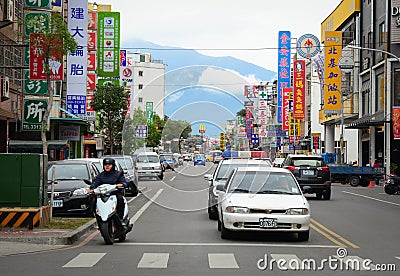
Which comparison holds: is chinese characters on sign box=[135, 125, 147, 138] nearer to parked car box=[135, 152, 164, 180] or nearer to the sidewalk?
parked car box=[135, 152, 164, 180]

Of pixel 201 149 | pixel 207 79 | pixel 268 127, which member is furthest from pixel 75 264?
pixel 268 127

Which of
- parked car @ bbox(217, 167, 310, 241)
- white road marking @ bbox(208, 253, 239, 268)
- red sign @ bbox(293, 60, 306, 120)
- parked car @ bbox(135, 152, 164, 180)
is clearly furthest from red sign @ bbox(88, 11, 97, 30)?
white road marking @ bbox(208, 253, 239, 268)

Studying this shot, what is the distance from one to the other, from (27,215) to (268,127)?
282 feet

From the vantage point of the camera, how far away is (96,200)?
13.2 meters

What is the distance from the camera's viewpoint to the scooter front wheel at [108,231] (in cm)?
1305

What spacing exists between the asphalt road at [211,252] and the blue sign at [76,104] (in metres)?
22.5

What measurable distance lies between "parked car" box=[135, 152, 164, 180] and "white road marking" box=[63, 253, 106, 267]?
3123cm

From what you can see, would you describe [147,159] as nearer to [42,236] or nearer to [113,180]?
[42,236]

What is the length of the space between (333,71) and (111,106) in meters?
18.1

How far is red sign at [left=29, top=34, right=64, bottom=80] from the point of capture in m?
23.6

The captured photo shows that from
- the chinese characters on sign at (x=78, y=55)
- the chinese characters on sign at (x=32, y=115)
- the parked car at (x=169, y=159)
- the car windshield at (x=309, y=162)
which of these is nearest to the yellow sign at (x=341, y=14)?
the parked car at (x=169, y=159)

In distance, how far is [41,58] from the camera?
24859 millimetres

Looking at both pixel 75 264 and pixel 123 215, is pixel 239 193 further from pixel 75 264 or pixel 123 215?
pixel 75 264

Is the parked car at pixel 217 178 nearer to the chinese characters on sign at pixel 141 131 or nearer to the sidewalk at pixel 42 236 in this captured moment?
the sidewalk at pixel 42 236
